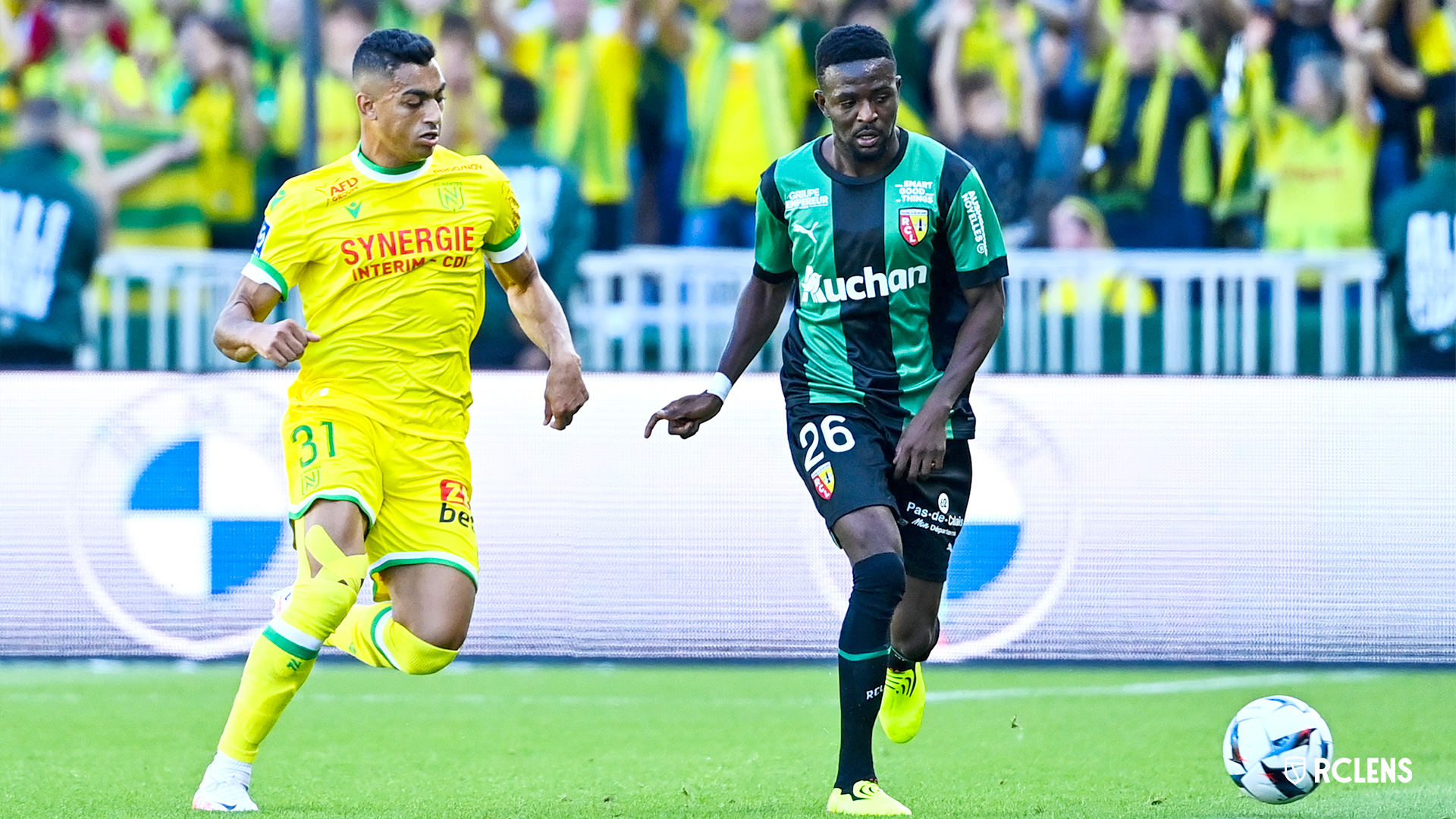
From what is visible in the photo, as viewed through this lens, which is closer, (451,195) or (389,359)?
(389,359)

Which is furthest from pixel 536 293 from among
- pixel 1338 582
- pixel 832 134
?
pixel 1338 582

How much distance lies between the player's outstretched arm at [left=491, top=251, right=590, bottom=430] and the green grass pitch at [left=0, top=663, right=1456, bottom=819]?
113 cm

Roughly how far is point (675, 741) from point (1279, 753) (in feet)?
8.22

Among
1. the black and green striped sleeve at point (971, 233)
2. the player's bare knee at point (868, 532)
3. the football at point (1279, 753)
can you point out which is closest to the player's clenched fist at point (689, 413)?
the player's bare knee at point (868, 532)

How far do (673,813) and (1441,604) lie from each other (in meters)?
4.75

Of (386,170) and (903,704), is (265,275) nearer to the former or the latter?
(386,170)

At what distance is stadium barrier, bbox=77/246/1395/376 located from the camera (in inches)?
455

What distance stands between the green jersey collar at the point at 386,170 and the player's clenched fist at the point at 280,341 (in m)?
0.67

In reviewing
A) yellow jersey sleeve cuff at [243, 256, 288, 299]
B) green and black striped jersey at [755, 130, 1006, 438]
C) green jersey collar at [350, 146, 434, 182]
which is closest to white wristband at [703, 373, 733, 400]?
green and black striped jersey at [755, 130, 1006, 438]

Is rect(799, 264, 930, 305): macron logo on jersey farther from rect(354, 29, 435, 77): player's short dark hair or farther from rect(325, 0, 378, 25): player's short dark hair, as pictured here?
rect(325, 0, 378, 25): player's short dark hair

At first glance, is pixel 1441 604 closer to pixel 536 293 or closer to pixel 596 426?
pixel 596 426

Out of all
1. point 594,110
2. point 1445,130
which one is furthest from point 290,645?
point 1445,130

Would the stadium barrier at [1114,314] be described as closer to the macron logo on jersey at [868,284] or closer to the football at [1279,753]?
Answer: the macron logo on jersey at [868,284]

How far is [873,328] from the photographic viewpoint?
603 cm
